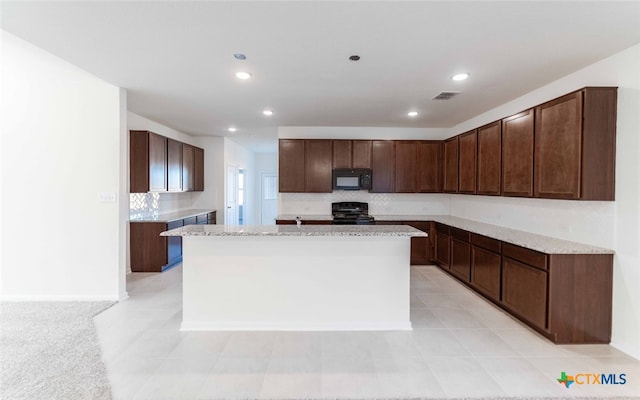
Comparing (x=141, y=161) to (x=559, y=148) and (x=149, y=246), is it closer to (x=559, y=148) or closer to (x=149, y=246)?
(x=149, y=246)

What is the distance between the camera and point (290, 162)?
548 cm

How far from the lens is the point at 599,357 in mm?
2510

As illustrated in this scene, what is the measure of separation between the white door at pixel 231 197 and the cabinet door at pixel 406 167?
12.9ft

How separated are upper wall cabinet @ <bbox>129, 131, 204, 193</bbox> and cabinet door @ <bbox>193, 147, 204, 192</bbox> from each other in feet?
2.56

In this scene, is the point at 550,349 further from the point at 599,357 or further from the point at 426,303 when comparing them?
the point at 426,303

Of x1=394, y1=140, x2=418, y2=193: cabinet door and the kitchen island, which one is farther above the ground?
x1=394, y1=140, x2=418, y2=193: cabinet door

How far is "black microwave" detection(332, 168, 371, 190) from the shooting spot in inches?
213

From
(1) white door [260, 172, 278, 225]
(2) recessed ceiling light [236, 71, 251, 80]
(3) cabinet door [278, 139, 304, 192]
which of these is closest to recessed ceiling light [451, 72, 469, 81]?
(2) recessed ceiling light [236, 71, 251, 80]

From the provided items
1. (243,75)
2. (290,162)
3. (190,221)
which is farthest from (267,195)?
(243,75)

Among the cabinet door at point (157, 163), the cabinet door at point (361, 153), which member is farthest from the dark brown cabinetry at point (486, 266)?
the cabinet door at point (157, 163)

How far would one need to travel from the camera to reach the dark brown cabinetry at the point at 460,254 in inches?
164

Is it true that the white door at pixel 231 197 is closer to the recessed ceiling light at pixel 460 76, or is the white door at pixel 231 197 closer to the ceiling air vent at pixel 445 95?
the ceiling air vent at pixel 445 95

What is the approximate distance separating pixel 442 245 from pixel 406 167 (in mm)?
1514

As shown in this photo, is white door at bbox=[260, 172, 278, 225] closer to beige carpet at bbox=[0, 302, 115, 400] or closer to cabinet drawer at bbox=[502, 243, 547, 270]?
beige carpet at bbox=[0, 302, 115, 400]
